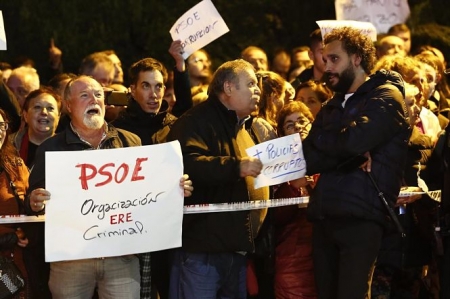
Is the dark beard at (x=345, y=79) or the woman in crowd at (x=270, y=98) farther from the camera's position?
the woman in crowd at (x=270, y=98)

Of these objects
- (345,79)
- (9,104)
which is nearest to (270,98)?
(345,79)

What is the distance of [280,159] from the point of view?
24.2 ft

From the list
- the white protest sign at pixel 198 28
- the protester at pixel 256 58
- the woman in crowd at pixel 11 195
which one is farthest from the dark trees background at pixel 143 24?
the woman in crowd at pixel 11 195

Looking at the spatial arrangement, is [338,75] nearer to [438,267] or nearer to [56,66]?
[438,267]

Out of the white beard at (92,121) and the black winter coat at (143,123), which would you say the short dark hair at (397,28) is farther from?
the white beard at (92,121)

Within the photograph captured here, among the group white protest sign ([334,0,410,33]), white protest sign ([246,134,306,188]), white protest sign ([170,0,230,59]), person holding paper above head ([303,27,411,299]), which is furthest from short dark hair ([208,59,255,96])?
white protest sign ([334,0,410,33])

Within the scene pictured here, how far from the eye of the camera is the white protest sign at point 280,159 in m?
7.29

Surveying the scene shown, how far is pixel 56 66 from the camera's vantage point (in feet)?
38.9

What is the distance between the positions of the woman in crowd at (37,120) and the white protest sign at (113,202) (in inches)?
64.4

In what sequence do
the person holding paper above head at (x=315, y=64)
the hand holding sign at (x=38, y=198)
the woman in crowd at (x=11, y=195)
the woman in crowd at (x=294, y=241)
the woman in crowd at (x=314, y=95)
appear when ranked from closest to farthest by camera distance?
the hand holding sign at (x=38, y=198) → the woman in crowd at (x=11, y=195) → the woman in crowd at (x=294, y=241) → the woman in crowd at (x=314, y=95) → the person holding paper above head at (x=315, y=64)

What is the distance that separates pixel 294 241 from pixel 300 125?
907mm

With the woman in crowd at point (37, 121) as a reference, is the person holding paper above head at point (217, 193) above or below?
below

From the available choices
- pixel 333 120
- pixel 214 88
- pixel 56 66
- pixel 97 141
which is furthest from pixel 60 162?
→ pixel 56 66

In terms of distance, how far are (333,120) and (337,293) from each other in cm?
119
